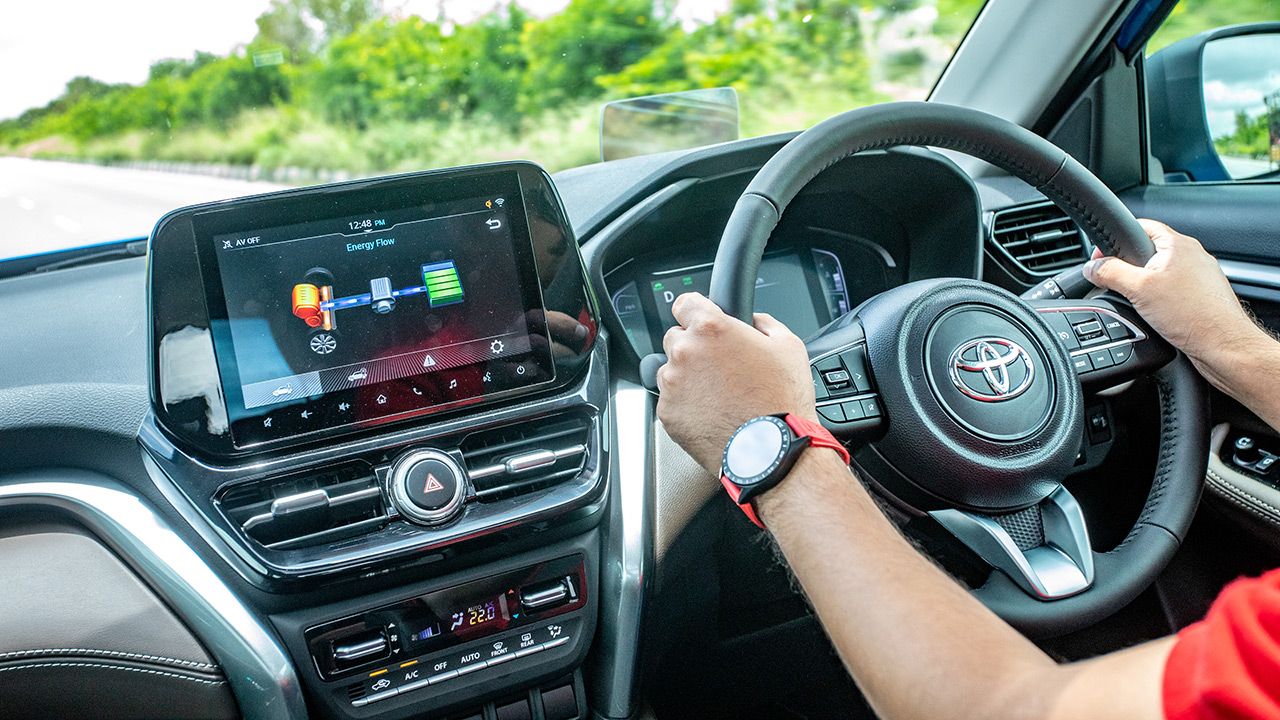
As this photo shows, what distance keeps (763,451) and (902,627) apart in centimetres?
28

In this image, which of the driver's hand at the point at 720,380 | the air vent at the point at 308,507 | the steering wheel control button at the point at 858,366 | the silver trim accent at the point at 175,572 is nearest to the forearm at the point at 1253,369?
the steering wheel control button at the point at 858,366

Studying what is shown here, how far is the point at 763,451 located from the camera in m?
1.23

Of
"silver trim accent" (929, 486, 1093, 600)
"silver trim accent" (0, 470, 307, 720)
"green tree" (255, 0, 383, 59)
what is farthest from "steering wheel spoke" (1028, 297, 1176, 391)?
"green tree" (255, 0, 383, 59)

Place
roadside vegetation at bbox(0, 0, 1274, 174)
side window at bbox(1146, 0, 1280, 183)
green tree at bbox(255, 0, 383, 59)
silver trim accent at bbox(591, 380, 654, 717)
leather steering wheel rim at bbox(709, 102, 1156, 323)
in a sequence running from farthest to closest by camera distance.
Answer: side window at bbox(1146, 0, 1280, 183) < green tree at bbox(255, 0, 383, 59) < roadside vegetation at bbox(0, 0, 1274, 174) < silver trim accent at bbox(591, 380, 654, 717) < leather steering wheel rim at bbox(709, 102, 1156, 323)

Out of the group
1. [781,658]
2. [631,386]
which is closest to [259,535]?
[631,386]

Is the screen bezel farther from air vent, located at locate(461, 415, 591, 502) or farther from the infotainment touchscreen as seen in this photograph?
air vent, located at locate(461, 415, 591, 502)

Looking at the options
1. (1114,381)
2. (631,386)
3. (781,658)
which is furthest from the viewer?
(781,658)

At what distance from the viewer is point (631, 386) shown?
73.5 inches

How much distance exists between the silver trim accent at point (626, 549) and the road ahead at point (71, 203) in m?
0.97

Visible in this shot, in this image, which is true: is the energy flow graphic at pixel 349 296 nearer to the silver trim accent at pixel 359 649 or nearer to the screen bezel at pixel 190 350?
the screen bezel at pixel 190 350

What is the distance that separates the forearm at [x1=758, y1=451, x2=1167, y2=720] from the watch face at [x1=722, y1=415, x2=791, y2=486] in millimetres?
36

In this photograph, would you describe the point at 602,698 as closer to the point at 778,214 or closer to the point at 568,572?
the point at 568,572

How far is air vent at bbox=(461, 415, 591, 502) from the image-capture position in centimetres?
166

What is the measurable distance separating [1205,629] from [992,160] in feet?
3.29
